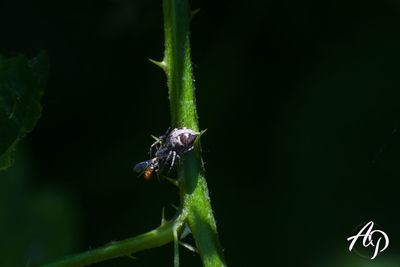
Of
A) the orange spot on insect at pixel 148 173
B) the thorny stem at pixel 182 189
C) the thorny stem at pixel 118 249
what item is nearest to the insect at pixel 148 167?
the orange spot on insect at pixel 148 173

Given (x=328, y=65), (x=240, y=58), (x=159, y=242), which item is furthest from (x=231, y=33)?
(x=159, y=242)

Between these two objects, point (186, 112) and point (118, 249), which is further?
point (186, 112)

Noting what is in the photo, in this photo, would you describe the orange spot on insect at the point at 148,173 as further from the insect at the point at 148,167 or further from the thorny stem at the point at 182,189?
the thorny stem at the point at 182,189

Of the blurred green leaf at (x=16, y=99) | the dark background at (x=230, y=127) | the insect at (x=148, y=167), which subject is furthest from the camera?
the dark background at (x=230, y=127)

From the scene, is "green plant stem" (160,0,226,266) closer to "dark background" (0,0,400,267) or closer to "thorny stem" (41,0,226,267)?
"thorny stem" (41,0,226,267)

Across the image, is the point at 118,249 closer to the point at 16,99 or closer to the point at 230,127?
the point at 16,99

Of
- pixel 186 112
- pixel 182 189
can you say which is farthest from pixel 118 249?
pixel 186 112
